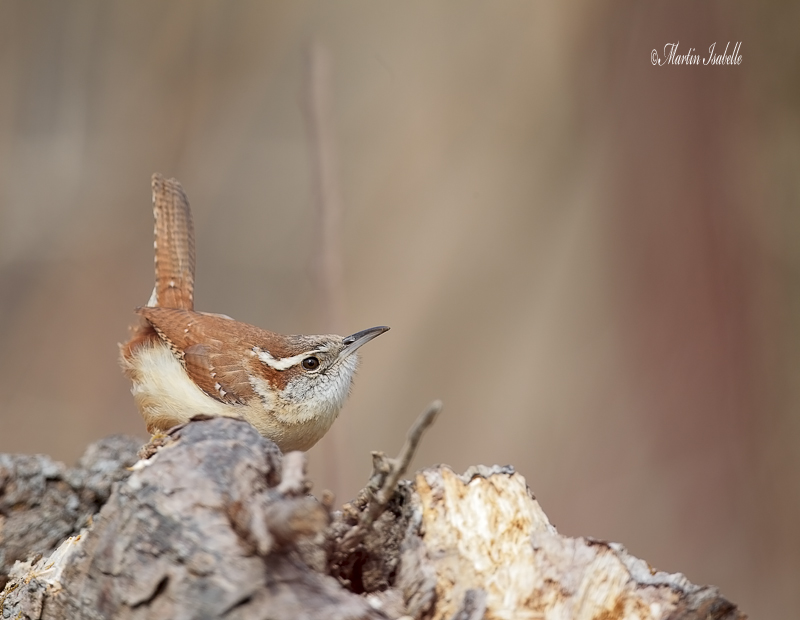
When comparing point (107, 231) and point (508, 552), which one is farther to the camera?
point (107, 231)

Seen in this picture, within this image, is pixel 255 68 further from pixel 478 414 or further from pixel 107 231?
pixel 478 414

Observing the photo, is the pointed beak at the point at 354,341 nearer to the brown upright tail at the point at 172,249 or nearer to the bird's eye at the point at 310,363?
the bird's eye at the point at 310,363

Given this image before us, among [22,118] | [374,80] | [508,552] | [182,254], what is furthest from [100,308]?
[508,552]

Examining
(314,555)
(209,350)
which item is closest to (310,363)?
(209,350)

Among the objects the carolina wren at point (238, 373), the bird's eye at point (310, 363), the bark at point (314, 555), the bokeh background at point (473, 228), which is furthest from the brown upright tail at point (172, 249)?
the bark at point (314, 555)

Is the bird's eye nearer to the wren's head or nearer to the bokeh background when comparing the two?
the wren's head

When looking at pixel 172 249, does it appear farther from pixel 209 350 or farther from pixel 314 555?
pixel 314 555
